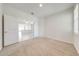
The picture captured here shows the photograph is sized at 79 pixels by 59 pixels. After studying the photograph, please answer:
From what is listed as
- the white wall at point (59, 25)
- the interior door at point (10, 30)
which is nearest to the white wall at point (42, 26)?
the white wall at point (59, 25)

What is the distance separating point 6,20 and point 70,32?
2.81m

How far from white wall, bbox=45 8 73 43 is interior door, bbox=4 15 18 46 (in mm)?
1397

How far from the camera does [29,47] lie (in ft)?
9.80

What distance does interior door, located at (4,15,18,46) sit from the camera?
342 cm

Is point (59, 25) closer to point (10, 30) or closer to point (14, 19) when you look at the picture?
point (14, 19)

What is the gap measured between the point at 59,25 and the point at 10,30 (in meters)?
2.16

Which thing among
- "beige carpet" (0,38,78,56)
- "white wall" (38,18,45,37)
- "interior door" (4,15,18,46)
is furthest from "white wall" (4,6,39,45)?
"beige carpet" (0,38,78,56)

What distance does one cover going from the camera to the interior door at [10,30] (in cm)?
342

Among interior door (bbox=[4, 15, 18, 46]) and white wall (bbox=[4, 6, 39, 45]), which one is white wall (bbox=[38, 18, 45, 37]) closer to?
white wall (bbox=[4, 6, 39, 45])

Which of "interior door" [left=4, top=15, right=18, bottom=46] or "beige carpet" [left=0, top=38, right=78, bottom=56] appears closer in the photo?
"beige carpet" [left=0, top=38, right=78, bottom=56]

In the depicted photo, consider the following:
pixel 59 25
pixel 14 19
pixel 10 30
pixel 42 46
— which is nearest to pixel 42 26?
pixel 59 25

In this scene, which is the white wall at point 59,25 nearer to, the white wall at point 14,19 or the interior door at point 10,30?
the white wall at point 14,19

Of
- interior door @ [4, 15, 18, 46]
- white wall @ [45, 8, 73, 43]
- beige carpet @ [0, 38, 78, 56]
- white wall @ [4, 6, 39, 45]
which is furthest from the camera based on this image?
interior door @ [4, 15, 18, 46]

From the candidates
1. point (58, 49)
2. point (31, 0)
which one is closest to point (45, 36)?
point (58, 49)
